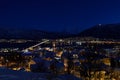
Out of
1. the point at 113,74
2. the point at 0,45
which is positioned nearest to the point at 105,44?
the point at 0,45

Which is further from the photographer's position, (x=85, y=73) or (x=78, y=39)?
(x=78, y=39)

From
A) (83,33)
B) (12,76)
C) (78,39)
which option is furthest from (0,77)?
(83,33)

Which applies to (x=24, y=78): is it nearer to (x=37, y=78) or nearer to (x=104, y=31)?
(x=37, y=78)

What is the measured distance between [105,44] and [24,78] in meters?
89.1

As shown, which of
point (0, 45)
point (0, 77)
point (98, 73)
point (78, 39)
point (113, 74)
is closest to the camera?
point (0, 77)

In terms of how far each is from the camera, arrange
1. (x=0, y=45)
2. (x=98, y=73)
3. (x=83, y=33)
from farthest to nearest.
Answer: (x=83, y=33), (x=0, y=45), (x=98, y=73)

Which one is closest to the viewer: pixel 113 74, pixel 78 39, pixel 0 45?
pixel 113 74

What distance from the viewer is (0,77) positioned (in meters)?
14.4

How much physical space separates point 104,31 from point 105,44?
3113 centimetres

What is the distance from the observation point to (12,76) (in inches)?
601

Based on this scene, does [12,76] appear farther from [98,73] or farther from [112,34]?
[112,34]

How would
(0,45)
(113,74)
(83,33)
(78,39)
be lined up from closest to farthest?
(113,74) < (0,45) < (78,39) < (83,33)

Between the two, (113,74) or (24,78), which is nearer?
(24,78)

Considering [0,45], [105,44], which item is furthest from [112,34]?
[0,45]
